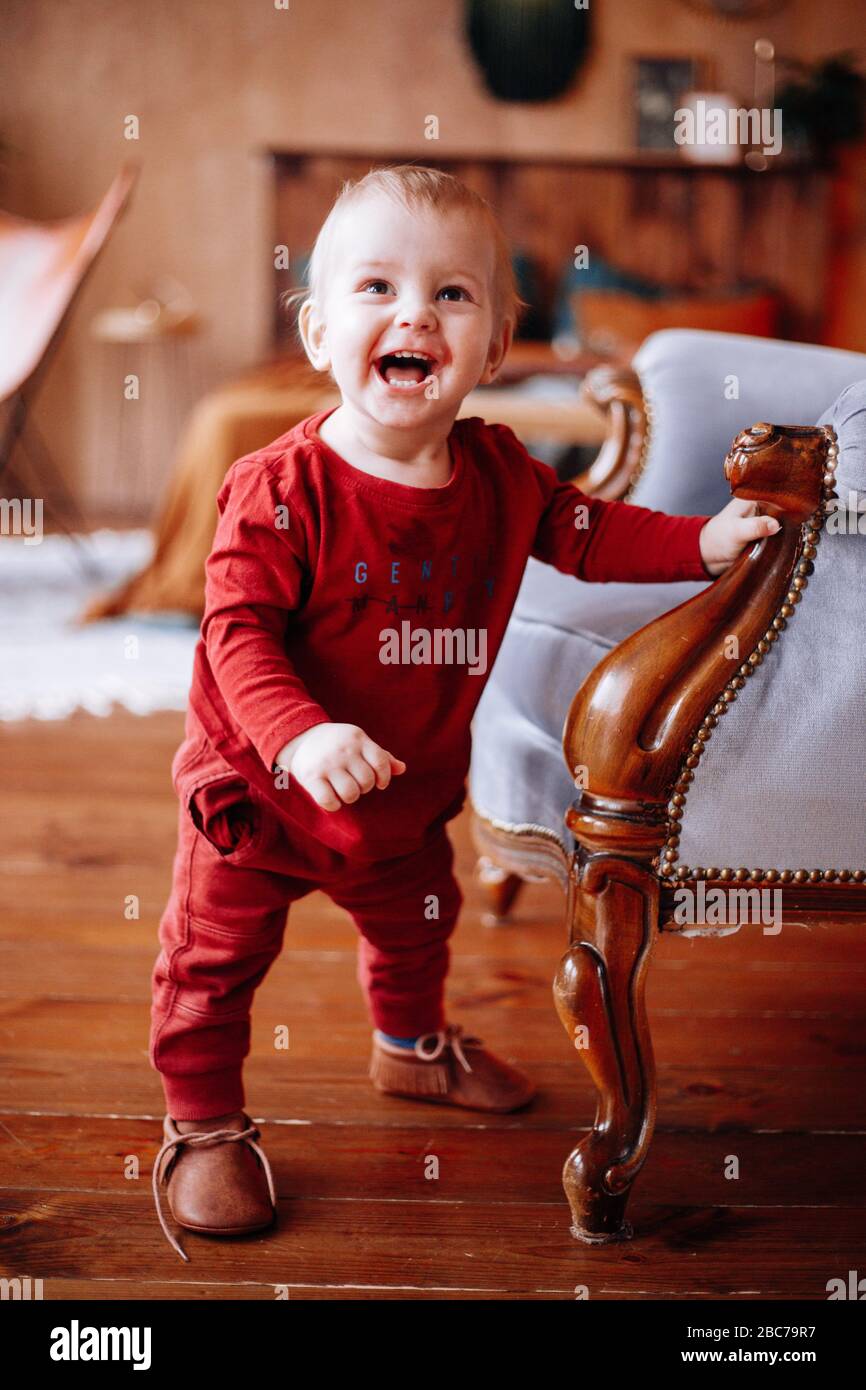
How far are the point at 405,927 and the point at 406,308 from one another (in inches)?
19.9

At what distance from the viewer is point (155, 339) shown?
4938 mm

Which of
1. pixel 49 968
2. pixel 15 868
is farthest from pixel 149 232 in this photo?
pixel 49 968

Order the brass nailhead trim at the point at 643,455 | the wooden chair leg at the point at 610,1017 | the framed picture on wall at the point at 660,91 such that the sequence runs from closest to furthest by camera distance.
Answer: the wooden chair leg at the point at 610,1017 < the brass nailhead trim at the point at 643,455 < the framed picture on wall at the point at 660,91

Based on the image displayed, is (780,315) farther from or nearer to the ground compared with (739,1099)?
farther from the ground

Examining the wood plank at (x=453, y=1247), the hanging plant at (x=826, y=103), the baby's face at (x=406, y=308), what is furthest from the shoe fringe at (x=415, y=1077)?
the hanging plant at (x=826, y=103)

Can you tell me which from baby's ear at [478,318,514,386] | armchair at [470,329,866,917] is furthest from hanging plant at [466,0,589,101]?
baby's ear at [478,318,514,386]

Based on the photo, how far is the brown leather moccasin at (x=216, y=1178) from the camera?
95cm

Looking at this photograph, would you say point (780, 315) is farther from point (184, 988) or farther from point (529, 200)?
point (184, 988)

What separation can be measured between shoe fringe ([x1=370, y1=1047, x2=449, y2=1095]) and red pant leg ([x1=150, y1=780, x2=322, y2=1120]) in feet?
0.64

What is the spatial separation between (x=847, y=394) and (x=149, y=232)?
179 inches

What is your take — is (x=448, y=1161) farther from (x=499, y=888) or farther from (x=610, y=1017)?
(x=499, y=888)

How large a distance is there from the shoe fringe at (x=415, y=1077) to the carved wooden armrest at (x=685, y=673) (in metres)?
0.36

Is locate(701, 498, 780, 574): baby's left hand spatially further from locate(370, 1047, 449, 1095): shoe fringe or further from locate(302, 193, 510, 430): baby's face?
locate(370, 1047, 449, 1095): shoe fringe

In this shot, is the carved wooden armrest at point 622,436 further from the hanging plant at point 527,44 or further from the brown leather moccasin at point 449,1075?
the hanging plant at point 527,44
